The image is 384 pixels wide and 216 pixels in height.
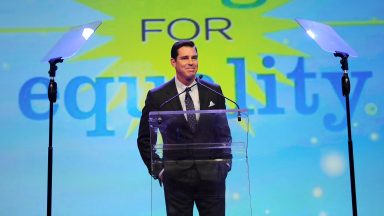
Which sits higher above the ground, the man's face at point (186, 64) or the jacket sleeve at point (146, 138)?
the man's face at point (186, 64)

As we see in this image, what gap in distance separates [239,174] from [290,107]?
1.75 m

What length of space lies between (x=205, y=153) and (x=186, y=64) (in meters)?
0.94

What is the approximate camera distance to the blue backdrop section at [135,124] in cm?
409

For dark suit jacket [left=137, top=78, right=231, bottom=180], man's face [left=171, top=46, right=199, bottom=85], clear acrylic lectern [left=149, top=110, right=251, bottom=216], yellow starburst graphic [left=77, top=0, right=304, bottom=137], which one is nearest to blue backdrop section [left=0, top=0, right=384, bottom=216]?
yellow starburst graphic [left=77, top=0, right=304, bottom=137]

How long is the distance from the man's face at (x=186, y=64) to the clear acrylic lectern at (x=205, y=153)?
2.28 ft

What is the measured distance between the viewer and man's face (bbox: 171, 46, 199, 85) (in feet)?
11.1

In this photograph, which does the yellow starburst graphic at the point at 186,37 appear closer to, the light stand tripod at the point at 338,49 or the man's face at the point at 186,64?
the man's face at the point at 186,64

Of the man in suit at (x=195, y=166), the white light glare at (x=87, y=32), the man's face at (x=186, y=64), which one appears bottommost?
the man in suit at (x=195, y=166)

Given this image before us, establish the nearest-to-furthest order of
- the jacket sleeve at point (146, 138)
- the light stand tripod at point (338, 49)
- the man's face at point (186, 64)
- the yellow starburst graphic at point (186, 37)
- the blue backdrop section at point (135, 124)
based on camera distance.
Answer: the jacket sleeve at point (146, 138)
the light stand tripod at point (338, 49)
the man's face at point (186, 64)
the blue backdrop section at point (135, 124)
the yellow starburst graphic at point (186, 37)

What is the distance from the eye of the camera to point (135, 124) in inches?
164

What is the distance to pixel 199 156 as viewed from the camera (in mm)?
2586

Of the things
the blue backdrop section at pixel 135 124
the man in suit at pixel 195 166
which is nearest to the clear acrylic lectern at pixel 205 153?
the man in suit at pixel 195 166

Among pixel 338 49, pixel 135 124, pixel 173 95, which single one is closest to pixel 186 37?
pixel 135 124

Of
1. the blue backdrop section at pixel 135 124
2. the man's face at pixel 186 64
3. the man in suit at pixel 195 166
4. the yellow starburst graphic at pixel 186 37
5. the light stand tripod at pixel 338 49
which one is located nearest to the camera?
the man in suit at pixel 195 166
